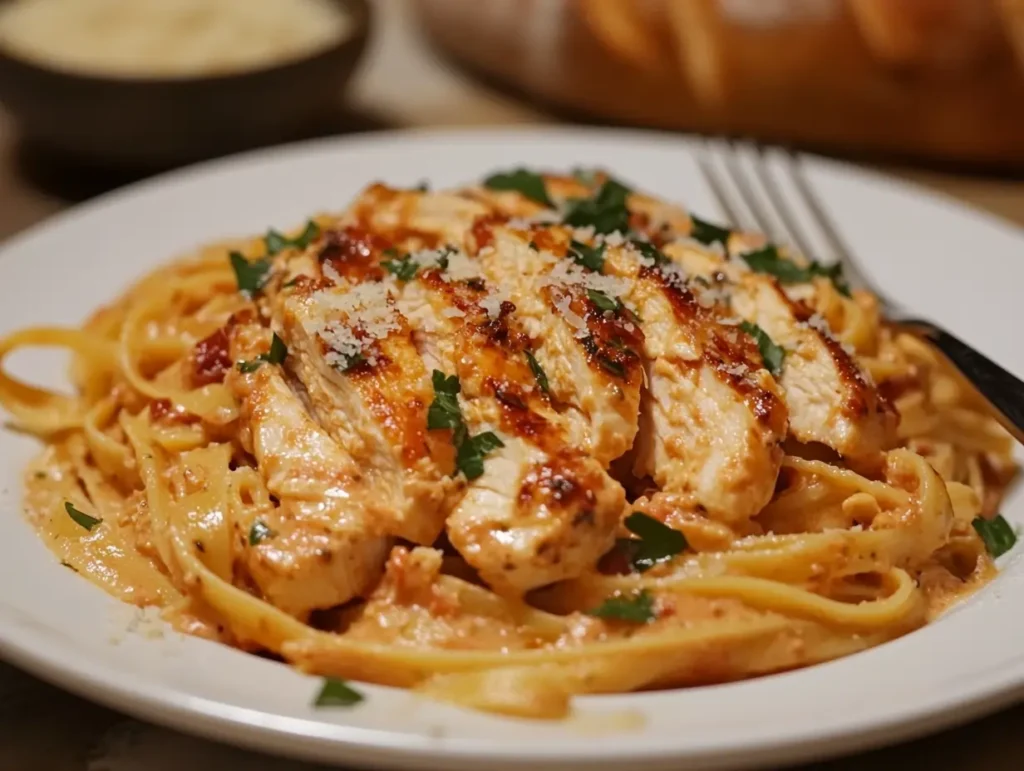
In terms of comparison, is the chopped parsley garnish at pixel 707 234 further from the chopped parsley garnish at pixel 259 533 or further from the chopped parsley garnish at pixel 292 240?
the chopped parsley garnish at pixel 259 533

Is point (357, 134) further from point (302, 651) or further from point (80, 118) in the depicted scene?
point (302, 651)

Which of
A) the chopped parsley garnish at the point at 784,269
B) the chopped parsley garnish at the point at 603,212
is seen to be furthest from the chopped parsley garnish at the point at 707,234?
the chopped parsley garnish at the point at 603,212

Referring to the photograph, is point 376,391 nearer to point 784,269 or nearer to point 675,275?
point 675,275

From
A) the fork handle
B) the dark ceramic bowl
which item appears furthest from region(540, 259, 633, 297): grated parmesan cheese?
the dark ceramic bowl

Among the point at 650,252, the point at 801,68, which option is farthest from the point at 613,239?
the point at 801,68

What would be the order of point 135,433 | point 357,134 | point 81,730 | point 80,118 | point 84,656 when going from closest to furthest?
1. point 84,656
2. point 81,730
3. point 135,433
4. point 80,118
5. point 357,134

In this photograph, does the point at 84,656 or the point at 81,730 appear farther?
the point at 81,730

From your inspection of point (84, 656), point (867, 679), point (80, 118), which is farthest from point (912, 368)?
point (80, 118)

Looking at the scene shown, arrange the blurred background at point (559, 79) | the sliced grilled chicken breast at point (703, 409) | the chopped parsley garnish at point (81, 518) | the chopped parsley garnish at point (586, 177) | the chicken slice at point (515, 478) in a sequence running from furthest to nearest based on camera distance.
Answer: the blurred background at point (559, 79)
the chopped parsley garnish at point (586, 177)
the chopped parsley garnish at point (81, 518)
the sliced grilled chicken breast at point (703, 409)
the chicken slice at point (515, 478)
